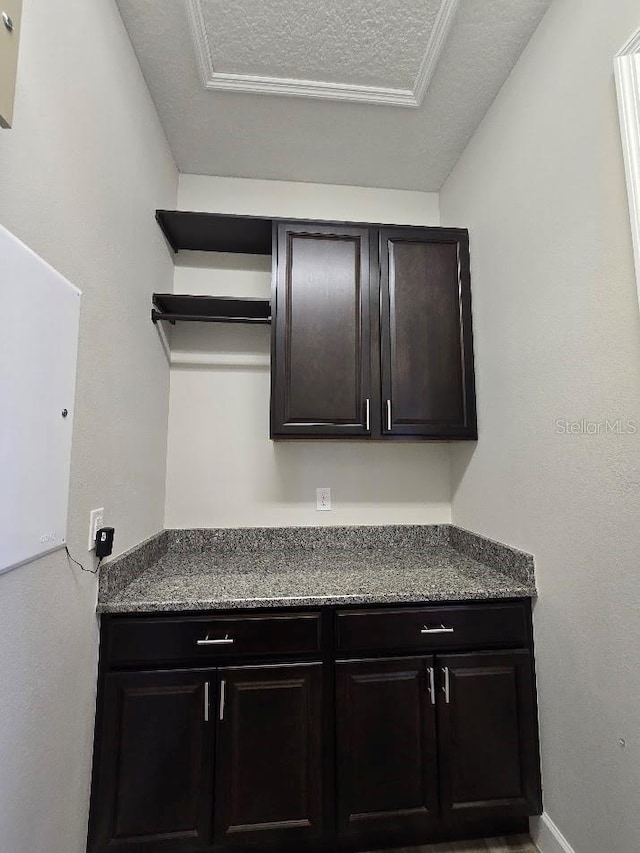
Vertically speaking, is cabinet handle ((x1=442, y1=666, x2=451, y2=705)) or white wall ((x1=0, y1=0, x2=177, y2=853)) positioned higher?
white wall ((x1=0, y1=0, x2=177, y2=853))

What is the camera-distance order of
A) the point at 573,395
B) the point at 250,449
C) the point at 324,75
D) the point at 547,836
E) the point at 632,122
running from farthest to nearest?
the point at 250,449 → the point at 324,75 → the point at 547,836 → the point at 573,395 → the point at 632,122

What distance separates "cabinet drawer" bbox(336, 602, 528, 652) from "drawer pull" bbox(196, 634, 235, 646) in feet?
1.25

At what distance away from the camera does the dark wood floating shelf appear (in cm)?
188

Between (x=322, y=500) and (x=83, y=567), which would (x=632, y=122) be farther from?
(x=83, y=567)

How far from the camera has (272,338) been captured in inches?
74.4

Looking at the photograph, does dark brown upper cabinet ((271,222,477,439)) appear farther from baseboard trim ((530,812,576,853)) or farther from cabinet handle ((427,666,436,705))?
baseboard trim ((530,812,576,853))

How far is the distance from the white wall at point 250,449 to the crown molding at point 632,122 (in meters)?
1.37

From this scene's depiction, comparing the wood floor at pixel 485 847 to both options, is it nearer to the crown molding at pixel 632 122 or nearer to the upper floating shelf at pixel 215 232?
the crown molding at pixel 632 122

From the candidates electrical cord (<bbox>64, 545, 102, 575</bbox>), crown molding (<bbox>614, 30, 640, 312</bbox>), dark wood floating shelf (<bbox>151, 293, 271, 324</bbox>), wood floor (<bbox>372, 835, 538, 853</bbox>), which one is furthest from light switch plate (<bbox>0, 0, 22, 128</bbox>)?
wood floor (<bbox>372, 835, 538, 853</bbox>)

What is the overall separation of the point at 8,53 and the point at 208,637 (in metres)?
1.54

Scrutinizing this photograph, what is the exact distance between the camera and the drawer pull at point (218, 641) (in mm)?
1436

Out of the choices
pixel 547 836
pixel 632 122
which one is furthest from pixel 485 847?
pixel 632 122

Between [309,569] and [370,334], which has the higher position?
[370,334]

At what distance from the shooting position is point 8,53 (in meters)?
0.65
